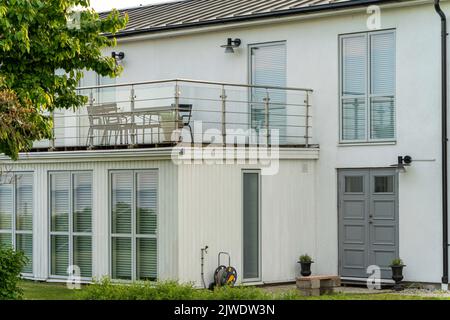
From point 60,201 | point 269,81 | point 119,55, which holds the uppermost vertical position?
point 119,55

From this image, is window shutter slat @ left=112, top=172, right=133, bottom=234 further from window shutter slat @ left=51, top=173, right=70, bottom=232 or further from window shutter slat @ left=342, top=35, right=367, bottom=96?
window shutter slat @ left=342, top=35, right=367, bottom=96

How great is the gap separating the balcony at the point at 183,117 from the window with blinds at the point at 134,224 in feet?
2.45

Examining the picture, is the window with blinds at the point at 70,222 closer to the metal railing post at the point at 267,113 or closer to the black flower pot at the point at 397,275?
the metal railing post at the point at 267,113

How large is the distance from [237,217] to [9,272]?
6584 mm

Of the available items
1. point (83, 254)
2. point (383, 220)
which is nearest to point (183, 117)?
point (83, 254)

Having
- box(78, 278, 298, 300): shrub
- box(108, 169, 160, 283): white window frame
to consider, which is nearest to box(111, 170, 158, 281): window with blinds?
box(108, 169, 160, 283): white window frame

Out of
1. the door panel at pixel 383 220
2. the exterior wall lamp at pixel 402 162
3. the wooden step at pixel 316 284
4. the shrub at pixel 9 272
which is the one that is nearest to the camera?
the shrub at pixel 9 272

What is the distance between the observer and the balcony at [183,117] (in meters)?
22.7

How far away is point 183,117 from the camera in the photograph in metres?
22.6

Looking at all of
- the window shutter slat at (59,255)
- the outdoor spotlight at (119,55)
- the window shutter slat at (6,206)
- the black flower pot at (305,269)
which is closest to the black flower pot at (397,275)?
the black flower pot at (305,269)

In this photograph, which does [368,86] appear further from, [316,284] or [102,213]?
[102,213]

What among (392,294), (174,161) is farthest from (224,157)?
(392,294)
